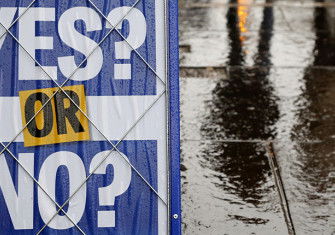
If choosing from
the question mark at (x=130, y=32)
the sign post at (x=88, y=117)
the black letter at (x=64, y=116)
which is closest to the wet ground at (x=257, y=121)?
the sign post at (x=88, y=117)

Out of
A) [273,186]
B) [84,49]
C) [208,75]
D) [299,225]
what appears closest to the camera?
[84,49]

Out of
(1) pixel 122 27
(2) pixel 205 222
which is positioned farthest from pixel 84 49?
(2) pixel 205 222

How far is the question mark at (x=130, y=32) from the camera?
3545 mm

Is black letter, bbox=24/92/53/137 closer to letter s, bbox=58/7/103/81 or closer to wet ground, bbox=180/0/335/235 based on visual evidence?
letter s, bbox=58/7/103/81

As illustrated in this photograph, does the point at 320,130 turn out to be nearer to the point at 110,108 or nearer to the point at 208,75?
the point at 208,75

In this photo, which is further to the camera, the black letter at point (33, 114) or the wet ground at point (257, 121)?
the wet ground at point (257, 121)

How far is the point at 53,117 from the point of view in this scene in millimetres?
3605

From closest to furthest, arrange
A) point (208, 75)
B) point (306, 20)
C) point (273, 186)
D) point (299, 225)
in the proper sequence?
point (299, 225) → point (273, 186) → point (208, 75) → point (306, 20)

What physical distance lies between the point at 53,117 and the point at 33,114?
Result: 11cm

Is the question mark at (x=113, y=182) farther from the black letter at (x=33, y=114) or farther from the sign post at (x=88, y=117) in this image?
the black letter at (x=33, y=114)

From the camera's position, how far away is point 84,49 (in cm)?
355

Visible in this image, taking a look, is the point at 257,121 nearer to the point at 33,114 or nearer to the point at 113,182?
the point at 113,182

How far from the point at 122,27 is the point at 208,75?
13.8 ft

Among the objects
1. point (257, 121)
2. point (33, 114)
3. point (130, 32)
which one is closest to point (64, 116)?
point (33, 114)
